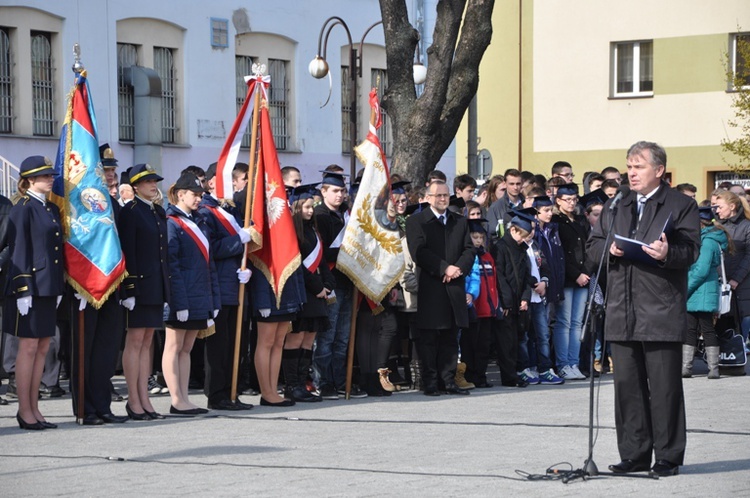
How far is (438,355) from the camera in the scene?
1490cm

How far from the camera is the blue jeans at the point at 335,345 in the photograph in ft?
47.8

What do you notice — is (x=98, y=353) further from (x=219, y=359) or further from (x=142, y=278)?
(x=219, y=359)

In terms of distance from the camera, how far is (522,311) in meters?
15.8

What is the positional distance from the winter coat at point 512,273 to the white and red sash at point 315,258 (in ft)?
7.33

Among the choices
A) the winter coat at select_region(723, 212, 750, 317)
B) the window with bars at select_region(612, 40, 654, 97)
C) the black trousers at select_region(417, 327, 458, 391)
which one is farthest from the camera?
the window with bars at select_region(612, 40, 654, 97)

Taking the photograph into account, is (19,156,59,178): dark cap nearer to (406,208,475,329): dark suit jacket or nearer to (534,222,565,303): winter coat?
(406,208,475,329): dark suit jacket

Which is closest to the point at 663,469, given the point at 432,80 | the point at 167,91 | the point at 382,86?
the point at 432,80

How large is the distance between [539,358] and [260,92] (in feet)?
13.9

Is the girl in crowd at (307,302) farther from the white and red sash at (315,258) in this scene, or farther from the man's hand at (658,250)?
the man's hand at (658,250)

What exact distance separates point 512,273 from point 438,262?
4.31 ft

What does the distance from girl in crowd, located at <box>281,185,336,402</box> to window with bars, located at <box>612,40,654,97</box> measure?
27.2m

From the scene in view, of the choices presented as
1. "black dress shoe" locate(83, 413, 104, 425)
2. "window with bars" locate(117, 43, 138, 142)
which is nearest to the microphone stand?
"black dress shoe" locate(83, 413, 104, 425)

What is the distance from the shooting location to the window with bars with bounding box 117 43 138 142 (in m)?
26.5

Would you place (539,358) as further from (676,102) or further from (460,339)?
(676,102)
